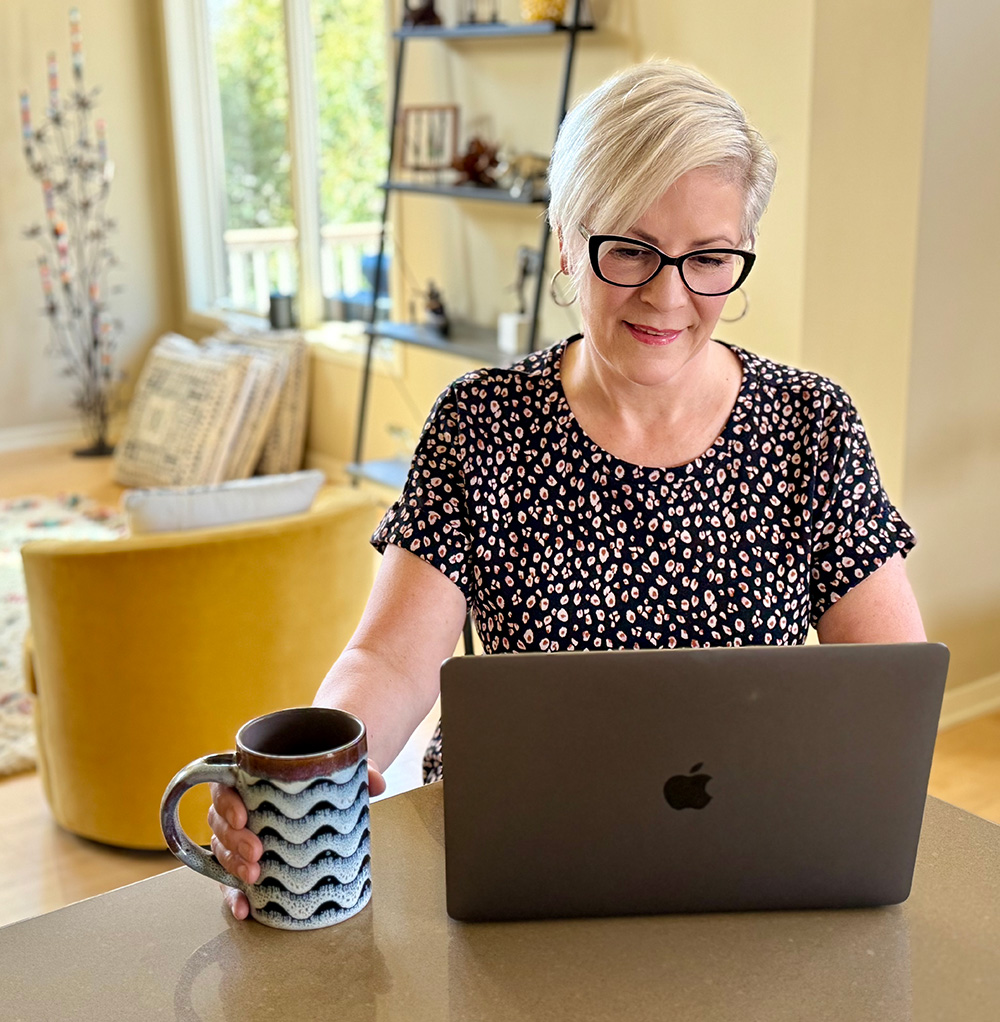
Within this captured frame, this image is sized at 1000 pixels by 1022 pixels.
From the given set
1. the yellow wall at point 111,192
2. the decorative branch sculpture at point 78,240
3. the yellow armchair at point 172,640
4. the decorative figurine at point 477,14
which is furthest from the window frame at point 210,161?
the yellow armchair at point 172,640

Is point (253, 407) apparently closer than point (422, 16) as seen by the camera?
No

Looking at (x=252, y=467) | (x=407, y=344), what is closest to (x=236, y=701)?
(x=407, y=344)

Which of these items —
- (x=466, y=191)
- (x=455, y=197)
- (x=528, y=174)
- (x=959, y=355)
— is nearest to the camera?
(x=959, y=355)

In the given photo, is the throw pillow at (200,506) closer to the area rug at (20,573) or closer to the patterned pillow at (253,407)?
the area rug at (20,573)

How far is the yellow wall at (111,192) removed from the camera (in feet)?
→ 18.6

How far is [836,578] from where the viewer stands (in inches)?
53.7

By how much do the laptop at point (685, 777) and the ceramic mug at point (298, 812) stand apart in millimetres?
68

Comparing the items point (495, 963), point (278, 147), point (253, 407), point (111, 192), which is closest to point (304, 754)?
point (495, 963)

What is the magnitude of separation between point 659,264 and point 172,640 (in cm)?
148

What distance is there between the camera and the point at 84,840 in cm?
268

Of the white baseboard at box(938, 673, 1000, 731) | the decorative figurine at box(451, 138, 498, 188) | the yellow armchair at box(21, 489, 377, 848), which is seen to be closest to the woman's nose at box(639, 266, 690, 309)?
the yellow armchair at box(21, 489, 377, 848)

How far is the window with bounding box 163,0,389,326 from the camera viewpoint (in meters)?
5.10

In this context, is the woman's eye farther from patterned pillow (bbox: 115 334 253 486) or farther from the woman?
patterned pillow (bbox: 115 334 253 486)

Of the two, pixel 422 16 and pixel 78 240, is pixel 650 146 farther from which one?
pixel 78 240
